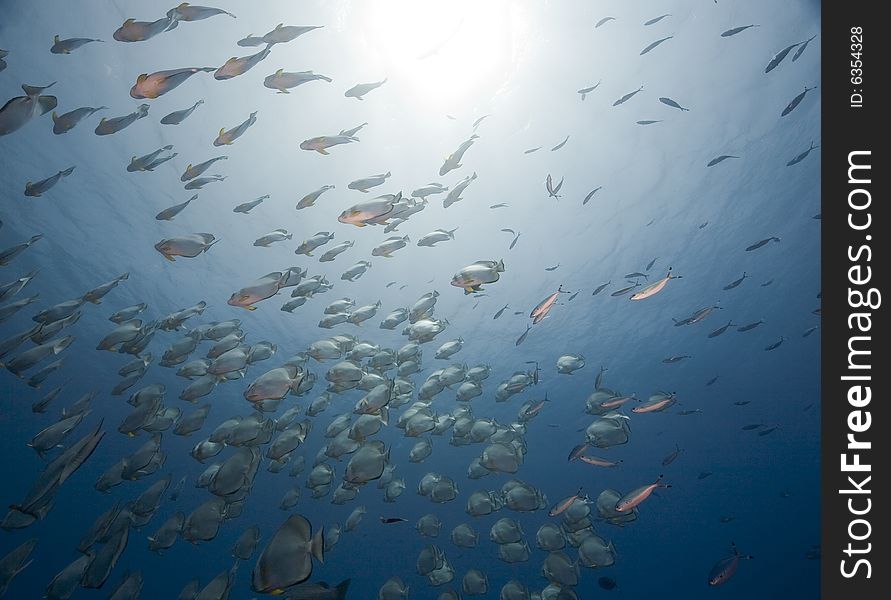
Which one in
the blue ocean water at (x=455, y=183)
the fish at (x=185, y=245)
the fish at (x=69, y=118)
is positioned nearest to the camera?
the fish at (x=185, y=245)

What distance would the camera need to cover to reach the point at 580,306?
26672mm

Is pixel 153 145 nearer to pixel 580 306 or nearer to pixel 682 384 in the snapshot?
pixel 580 306

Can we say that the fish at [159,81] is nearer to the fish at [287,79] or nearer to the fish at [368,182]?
the fish at [287,79]

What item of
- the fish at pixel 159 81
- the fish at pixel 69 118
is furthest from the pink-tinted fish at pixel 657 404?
the fish at pixel 69 118

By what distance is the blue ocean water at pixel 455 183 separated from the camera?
12.3 meters

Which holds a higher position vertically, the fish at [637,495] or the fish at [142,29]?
the fish at [142,29]

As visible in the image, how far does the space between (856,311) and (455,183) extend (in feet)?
44.2

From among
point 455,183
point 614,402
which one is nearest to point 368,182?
point 614,402

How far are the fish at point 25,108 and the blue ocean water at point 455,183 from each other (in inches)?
235

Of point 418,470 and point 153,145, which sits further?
point 418,470

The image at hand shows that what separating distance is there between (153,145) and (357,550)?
43.2m

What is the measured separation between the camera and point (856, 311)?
14.5ft

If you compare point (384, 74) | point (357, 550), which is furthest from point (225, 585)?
point (357, 550)

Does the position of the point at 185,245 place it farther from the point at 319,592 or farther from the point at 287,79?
the point at 319,592
